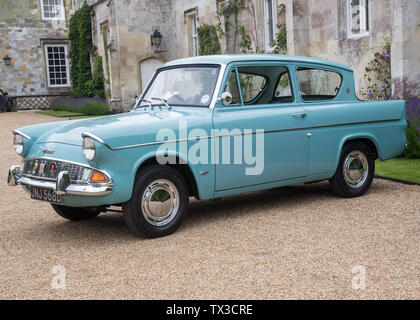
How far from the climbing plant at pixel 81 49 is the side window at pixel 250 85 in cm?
2254

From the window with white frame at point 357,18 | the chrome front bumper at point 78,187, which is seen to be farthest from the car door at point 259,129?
the window with white frame at point 357,18

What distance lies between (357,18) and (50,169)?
9268 millimetres

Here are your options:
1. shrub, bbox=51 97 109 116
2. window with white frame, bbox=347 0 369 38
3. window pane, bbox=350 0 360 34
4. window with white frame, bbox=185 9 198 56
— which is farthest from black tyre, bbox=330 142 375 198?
shrub, bbox=51 97 109 116

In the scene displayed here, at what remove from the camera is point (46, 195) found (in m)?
4.85

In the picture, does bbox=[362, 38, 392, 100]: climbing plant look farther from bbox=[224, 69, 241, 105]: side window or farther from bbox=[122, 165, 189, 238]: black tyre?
bbox=[122, 165, 189, 238]: black tyre

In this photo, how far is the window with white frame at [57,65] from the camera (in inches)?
1260

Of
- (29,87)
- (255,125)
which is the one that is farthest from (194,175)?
(29,87)

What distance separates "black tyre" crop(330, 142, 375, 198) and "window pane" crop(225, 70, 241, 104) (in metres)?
1.59

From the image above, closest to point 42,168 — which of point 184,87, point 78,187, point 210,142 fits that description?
point 78,187

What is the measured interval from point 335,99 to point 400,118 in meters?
0.95

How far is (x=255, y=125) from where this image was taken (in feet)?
18.0

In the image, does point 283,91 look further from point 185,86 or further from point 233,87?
point 185,86

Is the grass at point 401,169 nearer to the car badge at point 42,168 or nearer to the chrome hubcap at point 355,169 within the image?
the chrome hubcap at point 355,169

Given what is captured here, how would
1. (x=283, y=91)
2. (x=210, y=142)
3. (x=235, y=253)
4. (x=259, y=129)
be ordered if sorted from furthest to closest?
(x=283, y=91) < (x=259, y=129) < (x=210, y=142) < (x=235, y=253)
